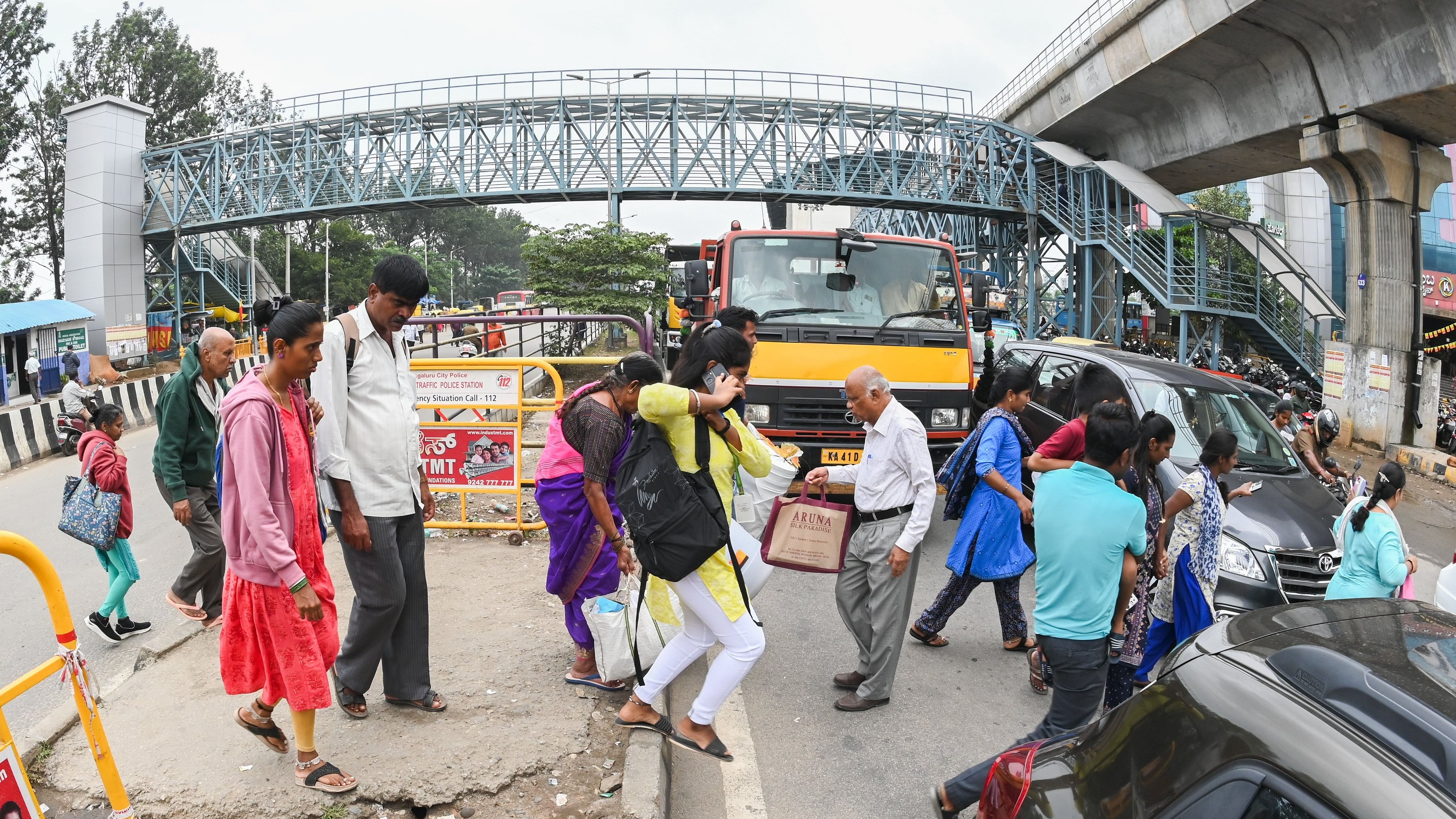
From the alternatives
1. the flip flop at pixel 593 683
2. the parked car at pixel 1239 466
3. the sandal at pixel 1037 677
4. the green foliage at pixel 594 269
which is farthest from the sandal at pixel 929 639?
the green foliage at pixel 594 269

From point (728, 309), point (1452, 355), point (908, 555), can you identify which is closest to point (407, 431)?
point (908, 555)

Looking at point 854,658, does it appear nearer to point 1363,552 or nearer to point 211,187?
point 1363,552

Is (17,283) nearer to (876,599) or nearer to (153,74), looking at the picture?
(153,74)

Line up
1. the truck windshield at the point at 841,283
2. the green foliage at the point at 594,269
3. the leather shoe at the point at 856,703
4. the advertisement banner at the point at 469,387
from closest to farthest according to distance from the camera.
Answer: the leather shoe at the point at 856,703, the advertisement banner at the point at 469,387, the truck windshield at the point at 841,283, the green foliage at the point at 594,269

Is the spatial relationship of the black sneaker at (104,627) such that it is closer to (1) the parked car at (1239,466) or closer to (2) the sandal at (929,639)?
(2) the sandal at (929,639)

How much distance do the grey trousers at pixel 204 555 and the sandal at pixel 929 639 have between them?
4081 mm

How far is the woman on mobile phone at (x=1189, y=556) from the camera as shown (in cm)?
445

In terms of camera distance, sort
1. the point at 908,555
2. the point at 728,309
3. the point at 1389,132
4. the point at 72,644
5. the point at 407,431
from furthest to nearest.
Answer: the point at 1389,132, the point at 728,309, the point at 908,555, the point at 407,431, the point at 72,644

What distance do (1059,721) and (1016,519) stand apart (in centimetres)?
175

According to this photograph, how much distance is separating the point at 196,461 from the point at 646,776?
11.5 feet

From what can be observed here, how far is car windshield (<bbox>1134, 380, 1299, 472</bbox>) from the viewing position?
6.73 meters

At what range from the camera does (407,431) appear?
3.91 m

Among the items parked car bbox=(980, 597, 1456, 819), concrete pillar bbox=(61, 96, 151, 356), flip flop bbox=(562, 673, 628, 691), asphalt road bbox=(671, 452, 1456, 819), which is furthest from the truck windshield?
concrete pillar bbox=(61, 96, 151, 356)

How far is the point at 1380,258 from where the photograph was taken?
619 inches
